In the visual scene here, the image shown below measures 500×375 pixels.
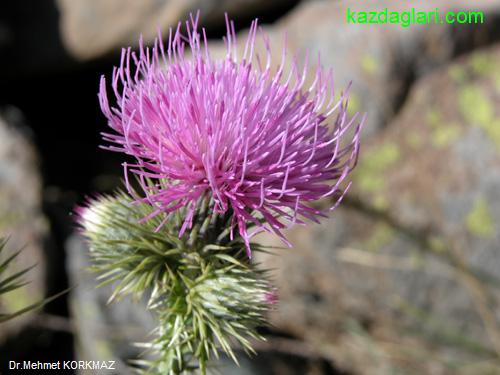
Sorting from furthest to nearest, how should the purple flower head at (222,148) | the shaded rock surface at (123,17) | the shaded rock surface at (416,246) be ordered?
the shaded rock surface at (123,17) → the shaded rock surface at (416,246) → the purple flower head at (222,148)

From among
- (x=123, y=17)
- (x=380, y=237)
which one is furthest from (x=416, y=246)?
(x=123, y=17)

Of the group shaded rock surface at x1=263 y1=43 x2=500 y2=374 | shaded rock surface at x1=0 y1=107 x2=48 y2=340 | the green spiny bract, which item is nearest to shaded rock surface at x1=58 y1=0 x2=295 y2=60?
shaded rock surface at x1=0 y1=107 x2=48 y2=340

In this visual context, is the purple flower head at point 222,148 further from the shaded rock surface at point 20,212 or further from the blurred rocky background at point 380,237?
the shaded rock surface at point 20,212

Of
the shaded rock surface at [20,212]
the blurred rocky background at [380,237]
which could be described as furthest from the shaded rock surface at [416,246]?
the shaded rock surface at [20,212]

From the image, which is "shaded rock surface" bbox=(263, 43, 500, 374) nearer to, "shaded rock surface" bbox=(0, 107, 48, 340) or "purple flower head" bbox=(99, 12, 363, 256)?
"shaded rock surface" bbox=(0, 107, 48, 340)

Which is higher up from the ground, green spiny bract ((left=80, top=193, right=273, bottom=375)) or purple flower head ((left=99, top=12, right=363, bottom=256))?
purple flower head ((left=99, top=12, right=363, bottom=256))

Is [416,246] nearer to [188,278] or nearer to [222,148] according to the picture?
[188,278]
